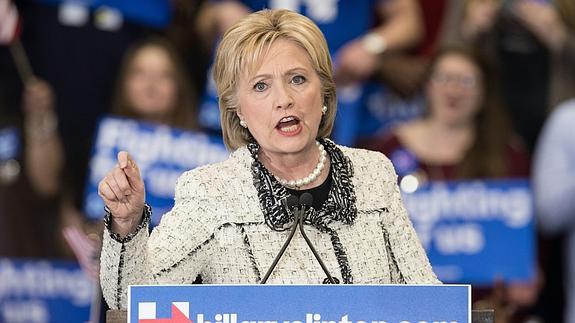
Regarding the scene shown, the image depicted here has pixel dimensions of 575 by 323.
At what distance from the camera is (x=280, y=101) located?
276cm

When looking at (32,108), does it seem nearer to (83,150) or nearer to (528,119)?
(83,150)

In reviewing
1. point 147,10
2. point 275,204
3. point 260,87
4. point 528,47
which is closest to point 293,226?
point 275,204

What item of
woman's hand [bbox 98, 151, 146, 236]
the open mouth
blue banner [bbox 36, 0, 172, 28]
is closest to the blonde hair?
the open mouth

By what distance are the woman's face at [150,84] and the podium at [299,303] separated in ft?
11.6

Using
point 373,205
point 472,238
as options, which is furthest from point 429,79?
point 373,205

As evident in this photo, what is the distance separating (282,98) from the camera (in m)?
2.75

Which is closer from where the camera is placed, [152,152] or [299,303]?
[299,303]

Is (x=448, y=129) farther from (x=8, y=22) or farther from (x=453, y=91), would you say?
(x=8, y=22)

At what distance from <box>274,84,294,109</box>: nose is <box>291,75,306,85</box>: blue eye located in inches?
1.5

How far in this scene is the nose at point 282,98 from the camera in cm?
275

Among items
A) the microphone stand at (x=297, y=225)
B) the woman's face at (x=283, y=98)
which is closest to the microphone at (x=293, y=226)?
the microphone stand at (x=297, y=225)

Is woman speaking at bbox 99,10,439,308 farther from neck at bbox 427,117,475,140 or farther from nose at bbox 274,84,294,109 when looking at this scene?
neck at bbox 427,117,475,140

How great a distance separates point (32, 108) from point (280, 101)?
11.3 ft

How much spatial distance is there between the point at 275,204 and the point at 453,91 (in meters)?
3.18
